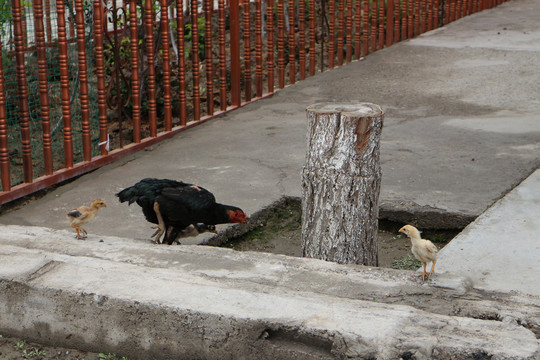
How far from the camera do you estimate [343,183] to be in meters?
4.27

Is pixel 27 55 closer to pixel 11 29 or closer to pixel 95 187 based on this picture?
pixel 11 29

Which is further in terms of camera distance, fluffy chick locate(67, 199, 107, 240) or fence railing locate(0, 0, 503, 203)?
fence railing locate(0, 0, 503, 203)

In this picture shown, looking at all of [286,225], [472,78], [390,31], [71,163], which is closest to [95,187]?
[71,163]

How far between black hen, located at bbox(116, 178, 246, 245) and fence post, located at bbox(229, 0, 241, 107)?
3.28 metres

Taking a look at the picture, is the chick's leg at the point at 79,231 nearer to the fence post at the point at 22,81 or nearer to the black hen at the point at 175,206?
the black hen at the point at 175,206

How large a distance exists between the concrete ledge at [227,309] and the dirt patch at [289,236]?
124 centimetres

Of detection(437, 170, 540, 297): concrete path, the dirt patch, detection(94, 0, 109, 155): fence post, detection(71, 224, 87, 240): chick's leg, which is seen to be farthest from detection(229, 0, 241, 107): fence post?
detection(71, 224, 87, 240): chick's leg

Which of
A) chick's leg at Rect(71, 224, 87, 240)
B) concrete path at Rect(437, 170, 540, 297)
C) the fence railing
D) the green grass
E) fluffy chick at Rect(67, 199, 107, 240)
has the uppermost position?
the fence railing

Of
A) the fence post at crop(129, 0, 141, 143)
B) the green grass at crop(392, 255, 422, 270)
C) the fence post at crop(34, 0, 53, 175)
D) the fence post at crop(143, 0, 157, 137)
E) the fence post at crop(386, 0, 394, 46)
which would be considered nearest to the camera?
the green grass at crop(392, 255, 422, 270)

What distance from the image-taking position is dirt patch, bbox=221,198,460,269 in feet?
16.9

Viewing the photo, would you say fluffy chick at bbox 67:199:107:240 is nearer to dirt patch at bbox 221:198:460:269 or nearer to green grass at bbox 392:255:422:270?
dirt patch at bbox 221:198:460:269

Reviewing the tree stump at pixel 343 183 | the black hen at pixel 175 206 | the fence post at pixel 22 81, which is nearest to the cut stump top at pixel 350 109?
the tree stump at pixel 343 183

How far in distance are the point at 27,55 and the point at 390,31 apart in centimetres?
513

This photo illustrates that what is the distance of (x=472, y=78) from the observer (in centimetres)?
854
